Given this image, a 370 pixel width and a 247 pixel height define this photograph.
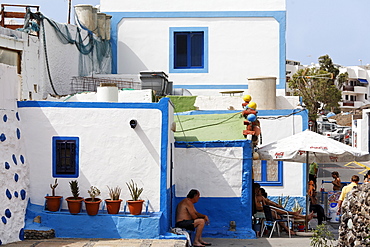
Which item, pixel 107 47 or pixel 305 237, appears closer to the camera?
pixel 305 237

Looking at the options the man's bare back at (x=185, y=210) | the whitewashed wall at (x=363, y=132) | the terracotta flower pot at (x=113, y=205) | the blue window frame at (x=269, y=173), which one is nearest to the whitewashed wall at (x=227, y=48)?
the blue window frame at (x=269, y=173)

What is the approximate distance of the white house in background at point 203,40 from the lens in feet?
66.5

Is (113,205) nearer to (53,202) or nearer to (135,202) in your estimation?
(135,202)

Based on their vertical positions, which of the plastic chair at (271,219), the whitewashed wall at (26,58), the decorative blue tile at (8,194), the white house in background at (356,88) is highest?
the white house in background at (356,88)

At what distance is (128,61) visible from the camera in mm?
20547

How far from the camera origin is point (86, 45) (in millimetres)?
18906

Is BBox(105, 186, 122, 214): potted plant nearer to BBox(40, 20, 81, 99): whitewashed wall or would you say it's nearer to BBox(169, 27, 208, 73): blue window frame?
BBox(40, 20, 81, 99): whitewashed wall

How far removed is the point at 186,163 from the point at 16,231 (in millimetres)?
4268

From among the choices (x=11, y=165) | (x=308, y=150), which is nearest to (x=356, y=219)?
(x=308, y=150)

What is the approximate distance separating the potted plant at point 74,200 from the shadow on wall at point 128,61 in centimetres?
976

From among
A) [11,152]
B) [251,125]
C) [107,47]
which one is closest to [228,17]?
[107,47]

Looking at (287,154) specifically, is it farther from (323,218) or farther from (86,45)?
(86,45)

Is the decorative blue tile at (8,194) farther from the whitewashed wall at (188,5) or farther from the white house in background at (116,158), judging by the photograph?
the whitewashed wall at (188,5)

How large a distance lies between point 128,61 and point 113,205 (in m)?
10.3
